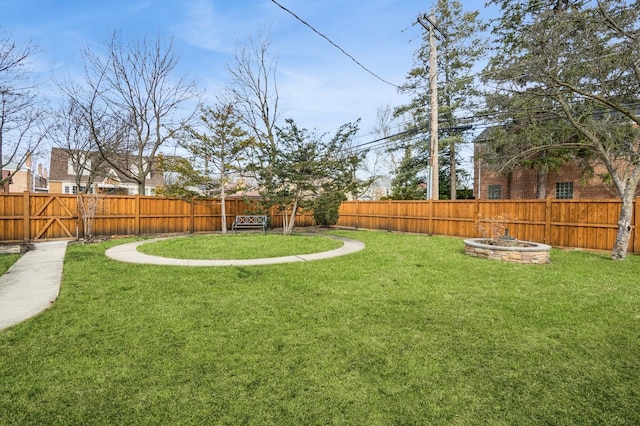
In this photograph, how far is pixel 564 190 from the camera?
59.1ft

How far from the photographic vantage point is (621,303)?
14.8 ft

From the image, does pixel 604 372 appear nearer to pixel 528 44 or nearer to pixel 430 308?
pixel 430 308

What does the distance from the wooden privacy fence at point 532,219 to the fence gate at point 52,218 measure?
12860mm

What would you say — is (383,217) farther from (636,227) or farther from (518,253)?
(636,227)

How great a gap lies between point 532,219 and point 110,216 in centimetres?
1495

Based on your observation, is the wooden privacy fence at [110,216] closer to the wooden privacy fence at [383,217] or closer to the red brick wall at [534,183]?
the wooden privacy fence at [383,217]

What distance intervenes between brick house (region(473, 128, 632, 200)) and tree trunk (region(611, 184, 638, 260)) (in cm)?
762

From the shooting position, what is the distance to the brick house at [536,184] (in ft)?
55.2

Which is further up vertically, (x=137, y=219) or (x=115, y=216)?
(x=115, y=216)

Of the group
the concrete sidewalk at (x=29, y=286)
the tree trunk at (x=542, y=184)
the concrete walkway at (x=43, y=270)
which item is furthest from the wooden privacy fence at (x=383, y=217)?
the tree trunk at (x=542, y=184)

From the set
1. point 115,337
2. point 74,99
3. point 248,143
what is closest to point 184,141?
point 248,143

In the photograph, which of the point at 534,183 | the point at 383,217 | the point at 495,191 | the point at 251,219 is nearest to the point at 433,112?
the point at 383,217

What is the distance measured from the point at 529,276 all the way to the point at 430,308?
3.04 m

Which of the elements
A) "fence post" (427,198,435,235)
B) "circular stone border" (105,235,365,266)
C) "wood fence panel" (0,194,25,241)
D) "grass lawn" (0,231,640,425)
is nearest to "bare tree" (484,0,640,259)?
"grass lawn" (0,231,640,425)
